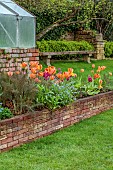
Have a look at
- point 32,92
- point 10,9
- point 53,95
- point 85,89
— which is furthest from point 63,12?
point 32,92

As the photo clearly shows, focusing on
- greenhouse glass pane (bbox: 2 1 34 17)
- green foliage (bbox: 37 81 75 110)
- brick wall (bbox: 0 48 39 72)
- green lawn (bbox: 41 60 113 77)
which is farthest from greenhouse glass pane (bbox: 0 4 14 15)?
green lawn (bbox: 41 60 113 77)

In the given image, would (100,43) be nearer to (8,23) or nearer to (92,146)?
(8,23)

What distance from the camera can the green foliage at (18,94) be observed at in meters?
5.21

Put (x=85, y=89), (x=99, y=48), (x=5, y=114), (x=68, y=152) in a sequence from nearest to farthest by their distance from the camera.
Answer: (x=68, y=152), (x=5, y=114), (x=85, y=89), (x=99, y=48)

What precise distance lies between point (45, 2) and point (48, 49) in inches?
71.7

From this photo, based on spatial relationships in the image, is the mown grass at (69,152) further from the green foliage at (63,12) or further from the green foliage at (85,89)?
the green foliage at (63,12)

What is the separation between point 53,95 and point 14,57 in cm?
199

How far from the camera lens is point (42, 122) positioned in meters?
5.27

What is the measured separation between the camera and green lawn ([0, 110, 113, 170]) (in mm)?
4160

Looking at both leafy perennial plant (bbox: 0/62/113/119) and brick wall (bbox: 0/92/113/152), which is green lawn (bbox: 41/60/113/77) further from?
leafy perennial plant (bbox: 0/62/113/119)

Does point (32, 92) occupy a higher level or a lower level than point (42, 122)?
higher

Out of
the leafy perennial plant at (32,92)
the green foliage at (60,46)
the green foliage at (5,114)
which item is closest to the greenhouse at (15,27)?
the leafy perennial plant at (32,92)

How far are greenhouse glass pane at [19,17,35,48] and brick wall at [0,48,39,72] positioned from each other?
147 mm

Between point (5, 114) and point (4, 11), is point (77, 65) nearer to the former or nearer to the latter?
point (4, 11)
